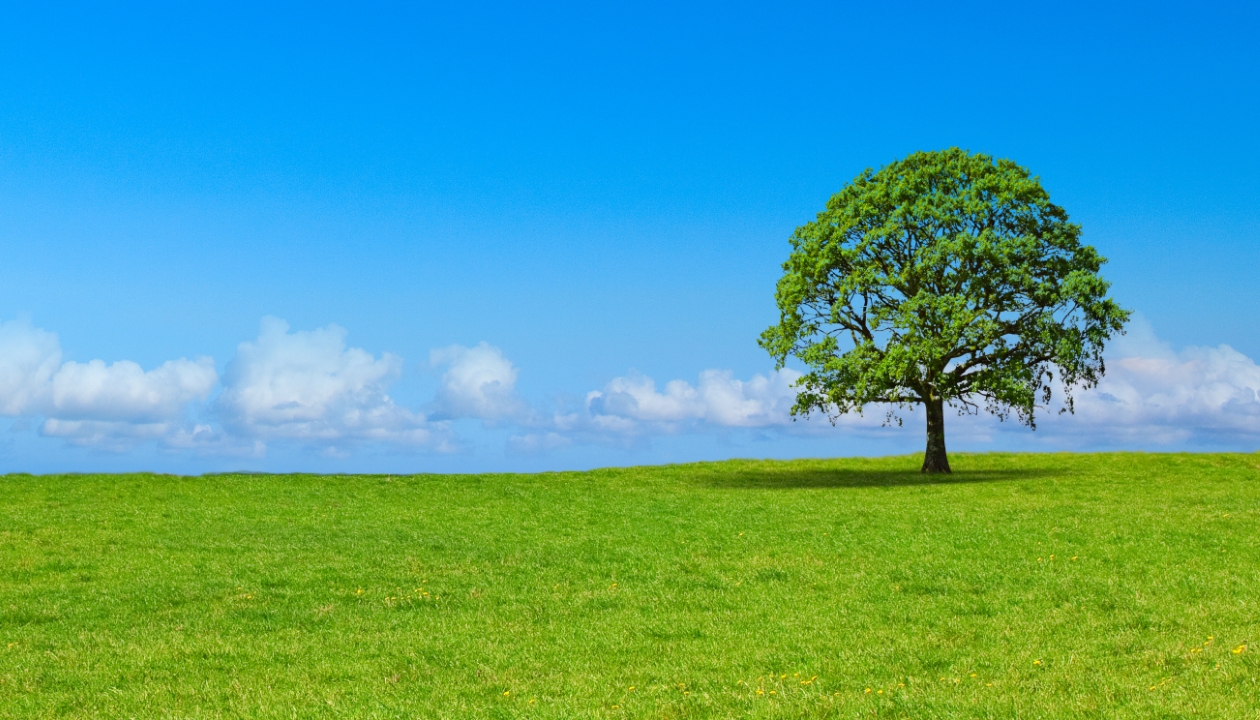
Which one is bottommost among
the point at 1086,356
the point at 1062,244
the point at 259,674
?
the point at 259,674

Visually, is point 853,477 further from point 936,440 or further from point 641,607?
point 641,607

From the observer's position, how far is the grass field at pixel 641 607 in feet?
48.3

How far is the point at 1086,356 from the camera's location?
50.0 m

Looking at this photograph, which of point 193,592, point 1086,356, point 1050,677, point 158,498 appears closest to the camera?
point 1050,677

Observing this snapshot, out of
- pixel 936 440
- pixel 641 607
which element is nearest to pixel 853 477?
pixel 936 440

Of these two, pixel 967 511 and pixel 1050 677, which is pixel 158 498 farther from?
pixel 1050 677

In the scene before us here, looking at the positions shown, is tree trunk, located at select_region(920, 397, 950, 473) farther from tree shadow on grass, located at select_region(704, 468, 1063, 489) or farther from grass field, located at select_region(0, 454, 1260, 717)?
grass field, located at select_region(0, 454, 1260, 717)

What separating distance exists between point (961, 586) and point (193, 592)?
1774 cm

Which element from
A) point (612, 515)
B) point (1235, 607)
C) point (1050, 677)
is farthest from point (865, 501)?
point (1050, 677)

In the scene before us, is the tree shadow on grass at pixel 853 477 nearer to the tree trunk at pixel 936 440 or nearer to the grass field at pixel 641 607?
the tree trunk at pixel 936 440

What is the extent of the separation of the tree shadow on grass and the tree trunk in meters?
0.65

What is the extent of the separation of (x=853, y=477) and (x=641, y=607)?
34.5m

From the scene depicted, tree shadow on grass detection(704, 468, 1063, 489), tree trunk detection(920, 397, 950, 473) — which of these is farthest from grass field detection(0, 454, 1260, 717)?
tree trunk detection(920, 397, 950, 473)

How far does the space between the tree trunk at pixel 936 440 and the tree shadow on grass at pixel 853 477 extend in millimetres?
651
